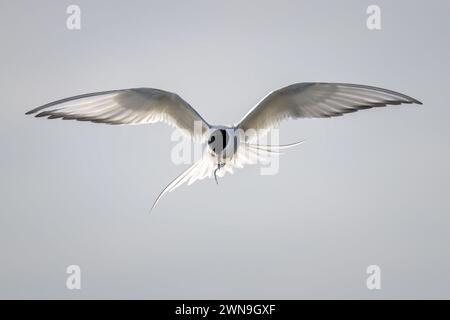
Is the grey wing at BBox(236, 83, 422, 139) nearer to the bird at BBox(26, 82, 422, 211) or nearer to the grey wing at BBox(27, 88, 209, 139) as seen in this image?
the bird at BBox(26, 82, 422, 211)

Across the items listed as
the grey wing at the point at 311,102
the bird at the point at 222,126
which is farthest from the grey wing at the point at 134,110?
the grey wing at the point at 311,102

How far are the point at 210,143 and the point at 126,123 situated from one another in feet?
2.95

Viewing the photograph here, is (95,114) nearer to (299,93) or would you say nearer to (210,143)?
(210,143)

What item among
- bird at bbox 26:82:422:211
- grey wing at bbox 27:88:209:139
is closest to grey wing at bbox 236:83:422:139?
bird at bbox 26:82:422:211

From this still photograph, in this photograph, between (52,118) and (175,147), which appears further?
(175,147)

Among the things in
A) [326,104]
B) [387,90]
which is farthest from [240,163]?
[387,90]

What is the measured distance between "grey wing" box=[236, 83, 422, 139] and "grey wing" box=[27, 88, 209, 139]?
58 cm

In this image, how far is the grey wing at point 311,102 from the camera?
8743 millimetres

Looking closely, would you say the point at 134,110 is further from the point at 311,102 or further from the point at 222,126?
the point at 311,102

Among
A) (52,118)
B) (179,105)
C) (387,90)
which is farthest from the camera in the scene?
(179,105)

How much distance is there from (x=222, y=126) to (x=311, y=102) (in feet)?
2.98

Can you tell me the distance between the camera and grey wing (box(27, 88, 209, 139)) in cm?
895

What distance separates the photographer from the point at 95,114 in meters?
9.20

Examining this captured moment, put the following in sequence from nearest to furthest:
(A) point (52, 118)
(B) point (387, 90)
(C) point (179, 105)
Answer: (B) point (387, 90)
(A) point (52, 118)
(C) point (179, 105)
